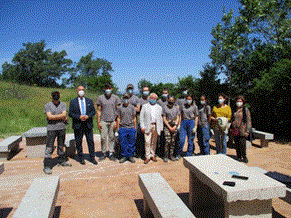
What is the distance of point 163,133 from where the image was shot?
6918 mm

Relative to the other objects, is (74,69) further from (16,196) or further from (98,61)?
(16,196)

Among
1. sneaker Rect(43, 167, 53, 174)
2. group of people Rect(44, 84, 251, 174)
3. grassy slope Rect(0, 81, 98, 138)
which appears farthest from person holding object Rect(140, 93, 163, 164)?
grassy slope Rect(0, 81, 98, 138)

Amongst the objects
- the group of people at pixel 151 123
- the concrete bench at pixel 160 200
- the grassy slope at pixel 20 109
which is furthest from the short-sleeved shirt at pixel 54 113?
the grassy slope at pixel 20 109

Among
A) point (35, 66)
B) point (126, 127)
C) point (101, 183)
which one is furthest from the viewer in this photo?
point (35, 66)

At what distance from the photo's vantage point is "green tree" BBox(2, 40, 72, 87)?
53.9 meters

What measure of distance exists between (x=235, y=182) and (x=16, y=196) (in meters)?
3.65

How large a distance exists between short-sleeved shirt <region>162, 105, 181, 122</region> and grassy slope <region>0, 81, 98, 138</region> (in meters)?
7.17

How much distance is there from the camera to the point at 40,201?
9.45 feet

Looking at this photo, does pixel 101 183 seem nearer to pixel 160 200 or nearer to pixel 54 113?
pixel 54 113

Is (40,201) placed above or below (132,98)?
below

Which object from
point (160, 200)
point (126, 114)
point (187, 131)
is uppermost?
point (126, 114)

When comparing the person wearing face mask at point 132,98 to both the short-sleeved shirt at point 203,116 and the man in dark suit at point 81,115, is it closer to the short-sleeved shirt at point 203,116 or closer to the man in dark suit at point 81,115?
the man in dark suit at point 81,115

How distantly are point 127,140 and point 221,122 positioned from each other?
248 centimetres

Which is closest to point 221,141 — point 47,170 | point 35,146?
point 47,170
